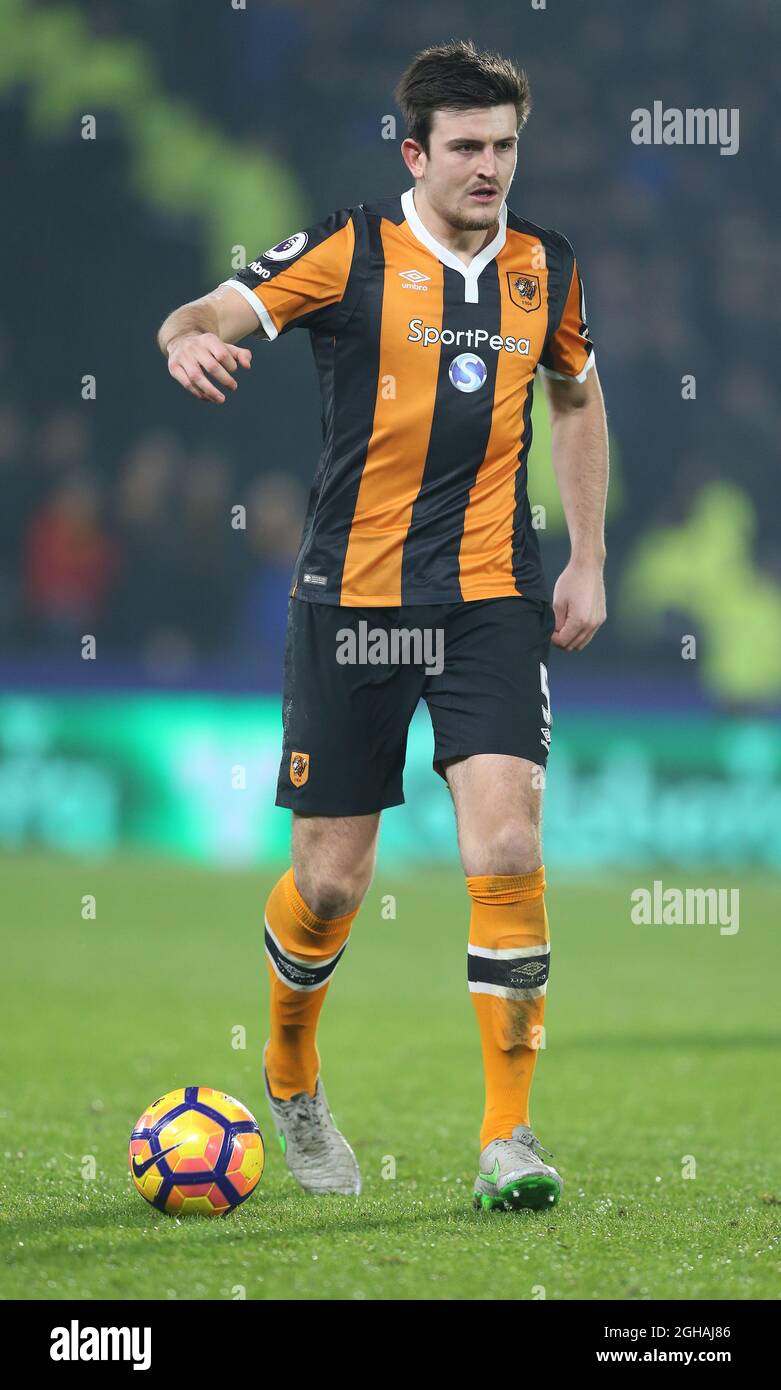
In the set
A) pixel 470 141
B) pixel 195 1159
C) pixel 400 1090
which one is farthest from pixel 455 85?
pixel 400 1090

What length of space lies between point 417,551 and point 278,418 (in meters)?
9.86

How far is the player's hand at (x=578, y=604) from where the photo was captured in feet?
13.5

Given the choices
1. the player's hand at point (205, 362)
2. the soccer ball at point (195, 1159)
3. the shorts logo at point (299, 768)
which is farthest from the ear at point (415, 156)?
the soccer ball at point (195, 1159)

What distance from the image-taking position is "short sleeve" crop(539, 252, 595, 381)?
4070mm

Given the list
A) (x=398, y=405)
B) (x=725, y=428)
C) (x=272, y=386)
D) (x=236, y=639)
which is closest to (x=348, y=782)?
(x=398, y=405)

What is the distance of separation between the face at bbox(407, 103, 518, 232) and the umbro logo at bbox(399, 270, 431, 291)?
0.13 meters

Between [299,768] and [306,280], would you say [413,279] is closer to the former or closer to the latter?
[306,280]

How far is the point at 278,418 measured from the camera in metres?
13.5

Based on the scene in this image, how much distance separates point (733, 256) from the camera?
49.5 feet

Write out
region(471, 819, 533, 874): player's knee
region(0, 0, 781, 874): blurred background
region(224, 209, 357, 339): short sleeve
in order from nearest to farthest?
region(471, 819, 533, 874): player's knee, region(224, 209, 357, 339): short sleeve, region(0, 0, 781, 874): blurred background

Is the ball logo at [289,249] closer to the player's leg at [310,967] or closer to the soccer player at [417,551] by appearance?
the soccer player at [417,551]

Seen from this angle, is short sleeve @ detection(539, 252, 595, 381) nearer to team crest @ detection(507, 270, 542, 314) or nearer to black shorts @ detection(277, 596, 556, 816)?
team crest @ detection(507, 270, 542, 314)

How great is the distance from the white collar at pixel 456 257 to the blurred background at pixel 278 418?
683 cm

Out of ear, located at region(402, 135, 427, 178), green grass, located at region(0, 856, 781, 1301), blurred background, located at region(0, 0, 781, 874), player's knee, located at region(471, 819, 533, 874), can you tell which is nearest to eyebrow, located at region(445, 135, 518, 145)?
ear, located at region(402, 135, 427, 178)
